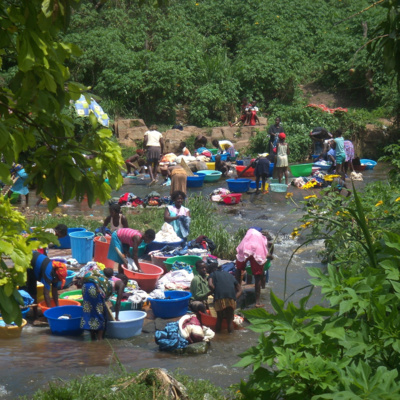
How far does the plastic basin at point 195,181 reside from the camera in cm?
1797

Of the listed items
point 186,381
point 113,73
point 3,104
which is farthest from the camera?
point 113,73

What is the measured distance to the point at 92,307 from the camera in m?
8.35

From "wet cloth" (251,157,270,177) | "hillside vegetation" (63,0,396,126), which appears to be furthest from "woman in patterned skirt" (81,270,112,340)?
"hillside vegetation" (63,0,396,126)

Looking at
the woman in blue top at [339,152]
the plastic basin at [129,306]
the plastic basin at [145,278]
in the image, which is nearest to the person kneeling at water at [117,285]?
the plastic basin at [129,306]

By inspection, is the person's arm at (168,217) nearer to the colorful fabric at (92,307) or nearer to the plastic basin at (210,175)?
the colorful fabric at (92,307)

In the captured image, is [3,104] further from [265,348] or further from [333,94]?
[333,94]

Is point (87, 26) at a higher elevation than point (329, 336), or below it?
higher

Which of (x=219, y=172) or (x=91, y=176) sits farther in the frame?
(x=219, y=172)

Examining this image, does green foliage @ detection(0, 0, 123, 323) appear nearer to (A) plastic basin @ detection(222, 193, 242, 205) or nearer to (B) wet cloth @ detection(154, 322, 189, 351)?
(B) wet cloth @ detection(154, 322, 189, 351)

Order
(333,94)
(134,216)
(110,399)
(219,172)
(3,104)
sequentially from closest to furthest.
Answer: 1. (3,104)
2. (110,399)
3. (134,216)
4. (219,172)
5. (333,94)

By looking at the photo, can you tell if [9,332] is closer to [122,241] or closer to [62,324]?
[62,324]

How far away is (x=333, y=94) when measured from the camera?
1069 inches

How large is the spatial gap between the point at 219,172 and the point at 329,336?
15736mm

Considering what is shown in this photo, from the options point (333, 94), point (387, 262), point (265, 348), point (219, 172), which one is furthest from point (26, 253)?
point (333, 94)
